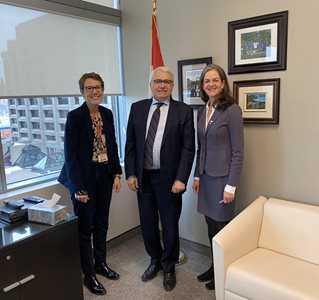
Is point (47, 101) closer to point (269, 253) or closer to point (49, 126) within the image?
point (49, 126)

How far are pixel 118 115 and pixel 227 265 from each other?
192 centimetres

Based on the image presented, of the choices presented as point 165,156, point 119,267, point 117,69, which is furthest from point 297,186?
Answer: point 117,69

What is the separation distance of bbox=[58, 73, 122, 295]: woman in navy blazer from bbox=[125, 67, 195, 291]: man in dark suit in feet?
0.56

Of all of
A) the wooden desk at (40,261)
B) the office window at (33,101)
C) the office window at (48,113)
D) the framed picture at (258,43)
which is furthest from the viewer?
the office window at (48,113)

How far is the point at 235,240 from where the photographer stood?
189 cm

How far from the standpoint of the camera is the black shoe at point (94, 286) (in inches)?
86.8

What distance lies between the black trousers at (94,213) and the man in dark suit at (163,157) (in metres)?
0.20

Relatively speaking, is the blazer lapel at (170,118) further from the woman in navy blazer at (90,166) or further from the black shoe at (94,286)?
the black shoe at (94,286)

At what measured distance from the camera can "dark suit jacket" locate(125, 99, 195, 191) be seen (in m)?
2.13

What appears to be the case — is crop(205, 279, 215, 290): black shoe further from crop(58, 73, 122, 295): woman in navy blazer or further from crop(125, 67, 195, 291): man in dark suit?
crop(58, 73, 122, 295): woman in navy blazer

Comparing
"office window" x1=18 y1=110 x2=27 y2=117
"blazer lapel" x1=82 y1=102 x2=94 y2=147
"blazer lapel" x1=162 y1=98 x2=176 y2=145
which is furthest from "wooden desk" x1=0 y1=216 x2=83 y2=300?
"office window" x1=18 y1=110 x2=27 y2=117

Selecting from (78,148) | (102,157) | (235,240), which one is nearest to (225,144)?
(235,240)

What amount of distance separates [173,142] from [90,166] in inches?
23.6

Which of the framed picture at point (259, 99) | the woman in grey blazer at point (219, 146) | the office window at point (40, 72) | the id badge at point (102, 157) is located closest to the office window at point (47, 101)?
the office window at point (40, 72)
